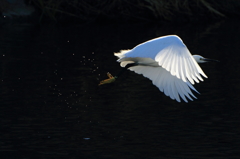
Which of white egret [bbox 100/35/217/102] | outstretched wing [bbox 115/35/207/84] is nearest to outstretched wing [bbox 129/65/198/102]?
white egret [bbox 100/35/217/102]

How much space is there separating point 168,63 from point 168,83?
4.86 feet

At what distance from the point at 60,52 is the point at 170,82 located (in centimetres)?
722

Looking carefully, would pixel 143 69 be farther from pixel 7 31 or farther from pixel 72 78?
pixel 7 31

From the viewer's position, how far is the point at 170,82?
7.46m

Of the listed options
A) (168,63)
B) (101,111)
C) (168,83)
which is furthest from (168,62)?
(101,111)

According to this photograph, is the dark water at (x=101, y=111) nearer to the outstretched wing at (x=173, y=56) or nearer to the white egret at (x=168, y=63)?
the white egret at (x=168, y=63)

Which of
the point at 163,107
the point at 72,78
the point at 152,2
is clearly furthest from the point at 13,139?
the point at 152,2

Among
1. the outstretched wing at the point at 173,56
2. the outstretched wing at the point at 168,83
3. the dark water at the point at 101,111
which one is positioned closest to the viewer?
the outstretched wing at the point at 173,56

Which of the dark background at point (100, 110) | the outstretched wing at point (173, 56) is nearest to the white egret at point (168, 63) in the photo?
the outstretched wing at point (173, 56)

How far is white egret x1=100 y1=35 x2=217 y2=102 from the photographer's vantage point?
5.82 m

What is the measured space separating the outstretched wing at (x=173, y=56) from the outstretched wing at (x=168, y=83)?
2.67 ft

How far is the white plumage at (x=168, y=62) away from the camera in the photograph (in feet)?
19.1

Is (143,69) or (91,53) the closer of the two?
(143,69)

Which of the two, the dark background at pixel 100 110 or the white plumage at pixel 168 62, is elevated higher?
the white plumage at pixel 168 62
